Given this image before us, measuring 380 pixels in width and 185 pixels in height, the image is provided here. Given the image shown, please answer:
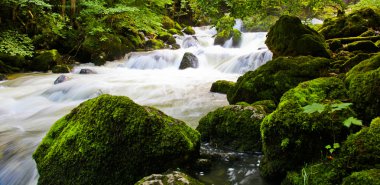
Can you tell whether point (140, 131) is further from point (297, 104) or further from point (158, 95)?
point (158, 95)

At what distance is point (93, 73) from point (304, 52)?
9221 mm

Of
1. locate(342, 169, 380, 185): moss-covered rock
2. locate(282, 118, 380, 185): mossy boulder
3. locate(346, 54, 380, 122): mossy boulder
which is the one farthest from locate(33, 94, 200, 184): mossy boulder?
locate(346, 54, 380, 122): mossy boulder

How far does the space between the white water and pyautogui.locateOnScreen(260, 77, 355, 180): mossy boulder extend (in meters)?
2.74

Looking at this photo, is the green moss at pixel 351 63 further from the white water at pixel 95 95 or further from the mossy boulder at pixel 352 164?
the mossy boulder at pixel 352 164

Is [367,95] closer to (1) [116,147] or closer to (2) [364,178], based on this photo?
(2) [364,178]

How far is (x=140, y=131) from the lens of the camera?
352cm

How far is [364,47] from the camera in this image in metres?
7.09

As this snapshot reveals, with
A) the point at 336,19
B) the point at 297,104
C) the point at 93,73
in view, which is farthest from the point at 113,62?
the point at 297,104

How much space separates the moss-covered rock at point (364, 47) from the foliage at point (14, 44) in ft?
Answer: 37.9

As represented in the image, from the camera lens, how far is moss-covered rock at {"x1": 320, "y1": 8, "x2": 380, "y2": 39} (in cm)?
859

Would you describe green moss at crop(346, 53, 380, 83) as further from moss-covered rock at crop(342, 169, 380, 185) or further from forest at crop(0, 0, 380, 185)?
moss-covered rock at crop(342, 169, 380, 185)

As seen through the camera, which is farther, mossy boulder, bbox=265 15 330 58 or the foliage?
the foliage

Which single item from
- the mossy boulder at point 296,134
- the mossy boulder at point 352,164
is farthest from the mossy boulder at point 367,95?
the mossy boulder at point 352,164

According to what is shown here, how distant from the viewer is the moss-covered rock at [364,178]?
2.12 meters
